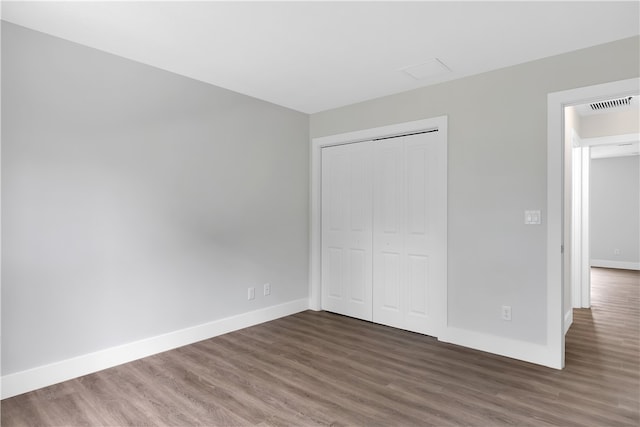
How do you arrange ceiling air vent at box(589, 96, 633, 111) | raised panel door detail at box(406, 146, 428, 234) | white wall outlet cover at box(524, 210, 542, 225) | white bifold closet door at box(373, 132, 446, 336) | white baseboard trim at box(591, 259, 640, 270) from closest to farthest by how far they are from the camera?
white wall outlet cover at box(524, 210, 542, 225), white bifold closet door at box(373, 132, 446, 336), raised panel door detail at box(406, 146, 428, 234), ceiling air vent at box(589, 96, 633, 111), white baseboard trim at box(591, 259, 640, 270)

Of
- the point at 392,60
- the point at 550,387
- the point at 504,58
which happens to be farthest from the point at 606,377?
the point at 392,60

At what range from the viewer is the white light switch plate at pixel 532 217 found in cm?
295

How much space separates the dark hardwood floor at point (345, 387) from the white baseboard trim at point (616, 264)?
18.1 ft

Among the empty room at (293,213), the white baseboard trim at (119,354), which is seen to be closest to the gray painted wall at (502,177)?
the empty room at (293,213)

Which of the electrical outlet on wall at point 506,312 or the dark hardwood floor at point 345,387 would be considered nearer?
the dark hardwood floor at point 345,387

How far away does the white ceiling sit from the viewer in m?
2.23

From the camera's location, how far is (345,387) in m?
2.53

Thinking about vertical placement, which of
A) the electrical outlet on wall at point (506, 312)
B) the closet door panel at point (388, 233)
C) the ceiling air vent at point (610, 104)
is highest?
the ceiling air vent at point (610, 104)

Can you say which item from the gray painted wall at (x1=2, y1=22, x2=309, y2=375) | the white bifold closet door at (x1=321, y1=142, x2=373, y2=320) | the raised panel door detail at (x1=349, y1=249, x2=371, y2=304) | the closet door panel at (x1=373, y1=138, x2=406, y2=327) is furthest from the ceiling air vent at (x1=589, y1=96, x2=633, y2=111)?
the gray painted wall at (x1=2, y1=22, x2=309, y2=375)

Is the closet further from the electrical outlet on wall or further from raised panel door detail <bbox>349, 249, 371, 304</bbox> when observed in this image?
the electrical outlet on wall

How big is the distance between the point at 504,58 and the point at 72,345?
161 inches

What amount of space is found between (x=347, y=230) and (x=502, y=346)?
201 cm

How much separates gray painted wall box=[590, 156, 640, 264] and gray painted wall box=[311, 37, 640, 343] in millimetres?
6866

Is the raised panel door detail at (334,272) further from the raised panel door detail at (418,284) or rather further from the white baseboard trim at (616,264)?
the white baseboard trim at (616,264)
